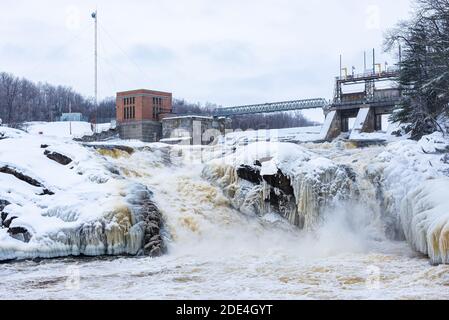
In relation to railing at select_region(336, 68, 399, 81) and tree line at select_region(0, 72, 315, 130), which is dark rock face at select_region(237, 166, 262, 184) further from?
tree line at select_region(0, 72, 315, 130)

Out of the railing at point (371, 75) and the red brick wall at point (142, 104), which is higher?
the railing at point (371, 75)

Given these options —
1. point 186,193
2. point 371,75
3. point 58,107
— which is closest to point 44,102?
point 58,107

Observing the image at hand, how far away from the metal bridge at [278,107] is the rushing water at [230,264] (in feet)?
90.5

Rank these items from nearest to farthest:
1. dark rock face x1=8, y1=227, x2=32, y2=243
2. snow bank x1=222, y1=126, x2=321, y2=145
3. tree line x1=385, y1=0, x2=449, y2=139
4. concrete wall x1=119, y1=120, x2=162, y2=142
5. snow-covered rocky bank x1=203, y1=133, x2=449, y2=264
Answer: dark rock face x1=8, y1=227, x2=32, y2=243 < snow-covered rocky bank x1=203, y1=133, x2=449, y2=264 < tree line x1=385, y1=0, x2=449, y2=139 < snow bank x1=222, y1=126, x2=321, y2=145 < concrete wall x1=119, y1=120, x2=162, y2=142

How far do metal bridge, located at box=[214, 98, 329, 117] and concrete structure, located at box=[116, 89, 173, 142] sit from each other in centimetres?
1080

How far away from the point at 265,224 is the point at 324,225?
192 cm

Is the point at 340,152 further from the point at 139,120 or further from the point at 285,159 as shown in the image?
the point at 139,120

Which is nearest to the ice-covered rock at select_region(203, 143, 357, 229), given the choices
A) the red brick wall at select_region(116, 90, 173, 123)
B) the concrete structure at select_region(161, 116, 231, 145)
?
the concrete structure at select_region(161, 116, 231, 145)

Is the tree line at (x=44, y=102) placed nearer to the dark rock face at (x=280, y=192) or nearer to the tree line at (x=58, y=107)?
the tree line at (x=58, y=107)

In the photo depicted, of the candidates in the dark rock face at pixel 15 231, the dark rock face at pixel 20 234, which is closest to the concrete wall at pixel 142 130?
the dark rock face at pixel 15 231

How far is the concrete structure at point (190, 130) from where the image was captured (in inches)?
1548

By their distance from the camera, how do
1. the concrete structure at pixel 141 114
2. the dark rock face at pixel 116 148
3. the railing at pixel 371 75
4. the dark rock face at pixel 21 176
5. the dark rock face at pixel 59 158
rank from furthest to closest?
the railing at pixel 371 75
the concrete structure at pixel 141 114
the dark rock face at pixel 116 148
the dark rock face at pixel 59 158
the dark rock face at pixel 21 176

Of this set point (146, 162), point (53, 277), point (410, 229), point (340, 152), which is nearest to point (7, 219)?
point (53, 277)

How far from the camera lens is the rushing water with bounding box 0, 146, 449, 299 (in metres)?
10.9
